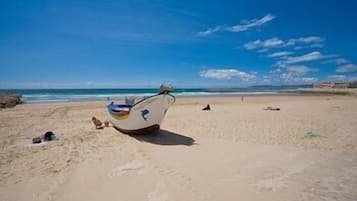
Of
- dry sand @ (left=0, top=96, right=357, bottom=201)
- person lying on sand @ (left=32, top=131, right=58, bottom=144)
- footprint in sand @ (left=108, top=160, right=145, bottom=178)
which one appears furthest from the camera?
person lying on sand @ (left=32, top=131, right=58, bottom=144)

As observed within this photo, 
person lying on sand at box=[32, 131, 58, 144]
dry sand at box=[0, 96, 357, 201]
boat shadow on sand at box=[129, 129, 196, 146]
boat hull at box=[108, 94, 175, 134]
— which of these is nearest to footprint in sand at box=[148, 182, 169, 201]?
dry sand at box=[0, 96, 357, 201]

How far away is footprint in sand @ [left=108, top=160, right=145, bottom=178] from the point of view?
15.6 feet

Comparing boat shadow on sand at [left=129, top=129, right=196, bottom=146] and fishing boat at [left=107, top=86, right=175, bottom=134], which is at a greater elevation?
fishing boat at [left=107, top=86, right=175, bottom=134]

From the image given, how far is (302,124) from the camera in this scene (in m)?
10.3

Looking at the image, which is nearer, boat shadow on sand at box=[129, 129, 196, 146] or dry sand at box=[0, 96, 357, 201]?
dry sand at box=[0, 96, 357, 201]

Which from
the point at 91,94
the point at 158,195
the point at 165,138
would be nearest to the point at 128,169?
the point at 158,195

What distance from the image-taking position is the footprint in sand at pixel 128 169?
4750mm

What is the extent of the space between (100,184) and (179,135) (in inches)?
182

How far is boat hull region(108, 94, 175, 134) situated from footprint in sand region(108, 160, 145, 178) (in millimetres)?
2556

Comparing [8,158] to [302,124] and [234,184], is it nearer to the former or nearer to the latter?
[234,184]

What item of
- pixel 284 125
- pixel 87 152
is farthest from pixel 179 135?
pixel 284 125

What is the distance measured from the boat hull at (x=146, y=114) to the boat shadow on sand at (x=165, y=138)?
0.25 m

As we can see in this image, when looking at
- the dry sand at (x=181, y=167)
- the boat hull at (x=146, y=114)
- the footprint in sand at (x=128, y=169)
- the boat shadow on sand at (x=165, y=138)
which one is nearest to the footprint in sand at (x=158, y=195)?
the dry sand at (x=181, y=167)

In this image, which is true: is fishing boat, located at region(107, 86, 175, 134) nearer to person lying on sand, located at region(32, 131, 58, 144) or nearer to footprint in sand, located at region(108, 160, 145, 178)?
person lying on sand, located at region(32, 131, 58, 144)
